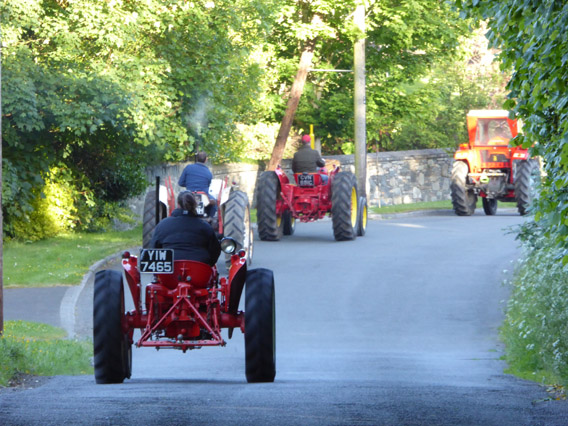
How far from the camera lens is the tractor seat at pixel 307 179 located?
A: 2495 centimetres

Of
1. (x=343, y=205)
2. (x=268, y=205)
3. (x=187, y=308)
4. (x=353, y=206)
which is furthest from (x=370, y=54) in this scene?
(x=187, y=308)

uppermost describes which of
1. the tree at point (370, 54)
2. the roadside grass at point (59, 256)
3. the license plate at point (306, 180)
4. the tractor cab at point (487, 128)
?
the tree at point (370, 54)

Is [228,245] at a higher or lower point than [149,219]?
higher

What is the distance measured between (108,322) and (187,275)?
821mm

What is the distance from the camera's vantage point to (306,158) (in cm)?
2494

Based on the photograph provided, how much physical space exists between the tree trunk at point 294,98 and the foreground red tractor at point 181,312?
25323mm

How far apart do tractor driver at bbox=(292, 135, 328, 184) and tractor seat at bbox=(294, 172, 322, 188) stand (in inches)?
5.8

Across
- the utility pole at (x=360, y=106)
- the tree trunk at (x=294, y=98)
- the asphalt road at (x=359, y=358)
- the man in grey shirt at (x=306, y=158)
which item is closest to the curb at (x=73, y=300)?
the asphalt road at (x=359, y=358)

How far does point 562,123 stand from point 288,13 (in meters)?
27.1

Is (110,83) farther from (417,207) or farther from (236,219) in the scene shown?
(417,207)

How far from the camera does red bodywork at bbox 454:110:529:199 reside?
32719mm

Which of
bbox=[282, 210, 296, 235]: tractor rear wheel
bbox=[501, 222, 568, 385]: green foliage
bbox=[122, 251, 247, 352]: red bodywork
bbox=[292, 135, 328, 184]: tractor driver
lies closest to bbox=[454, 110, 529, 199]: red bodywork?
bbox=[282, 210, 296, 235]: tractor rear wheel

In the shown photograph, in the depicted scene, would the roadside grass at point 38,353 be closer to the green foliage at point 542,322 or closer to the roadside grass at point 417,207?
the green foliage at point 542,322

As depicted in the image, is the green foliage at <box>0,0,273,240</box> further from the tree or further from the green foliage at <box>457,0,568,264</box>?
the green foliage at <box>457,0,568,264</box>
